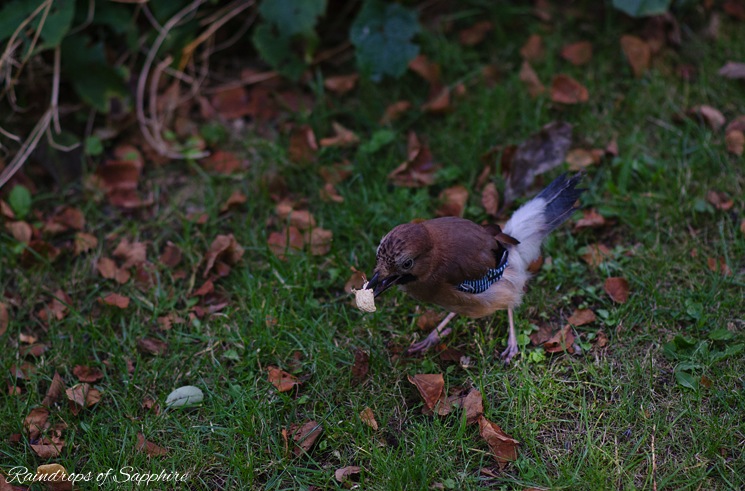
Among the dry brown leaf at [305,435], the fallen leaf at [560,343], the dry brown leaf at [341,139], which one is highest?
the dry brown leaf at [341,139]

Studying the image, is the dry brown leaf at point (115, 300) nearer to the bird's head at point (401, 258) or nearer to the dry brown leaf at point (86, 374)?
the dry brown leaf at point (86, 374)

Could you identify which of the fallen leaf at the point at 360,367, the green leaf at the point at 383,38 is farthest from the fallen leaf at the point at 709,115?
the fallen leaf at the point at 360,367

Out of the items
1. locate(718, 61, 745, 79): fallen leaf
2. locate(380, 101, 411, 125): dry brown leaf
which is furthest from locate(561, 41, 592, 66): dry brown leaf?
locate(380, 101, 411, 125): dry brown leaf

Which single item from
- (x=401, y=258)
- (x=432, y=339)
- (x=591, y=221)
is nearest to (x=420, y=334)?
(x=432, y=339)

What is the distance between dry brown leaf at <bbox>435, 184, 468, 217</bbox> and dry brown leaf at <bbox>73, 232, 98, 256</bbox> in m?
2.24

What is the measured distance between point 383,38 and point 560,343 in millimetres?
2556

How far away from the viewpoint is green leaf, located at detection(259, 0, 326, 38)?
5.18 metres

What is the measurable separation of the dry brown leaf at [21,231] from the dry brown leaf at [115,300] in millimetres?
763

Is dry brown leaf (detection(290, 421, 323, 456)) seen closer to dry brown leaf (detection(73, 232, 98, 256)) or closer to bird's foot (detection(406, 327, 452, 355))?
bird's foot (detection(406, 327, 452, 355))

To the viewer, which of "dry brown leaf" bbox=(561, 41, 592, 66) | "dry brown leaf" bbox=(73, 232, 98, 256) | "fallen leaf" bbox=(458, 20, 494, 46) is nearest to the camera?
"dry brown leaf" bbox=(73, 232, 98, 256)

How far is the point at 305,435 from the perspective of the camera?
371 cm

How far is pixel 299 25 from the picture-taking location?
5180 mm

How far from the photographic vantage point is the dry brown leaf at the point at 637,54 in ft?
17.9

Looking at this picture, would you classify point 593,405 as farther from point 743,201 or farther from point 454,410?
point 743,201
